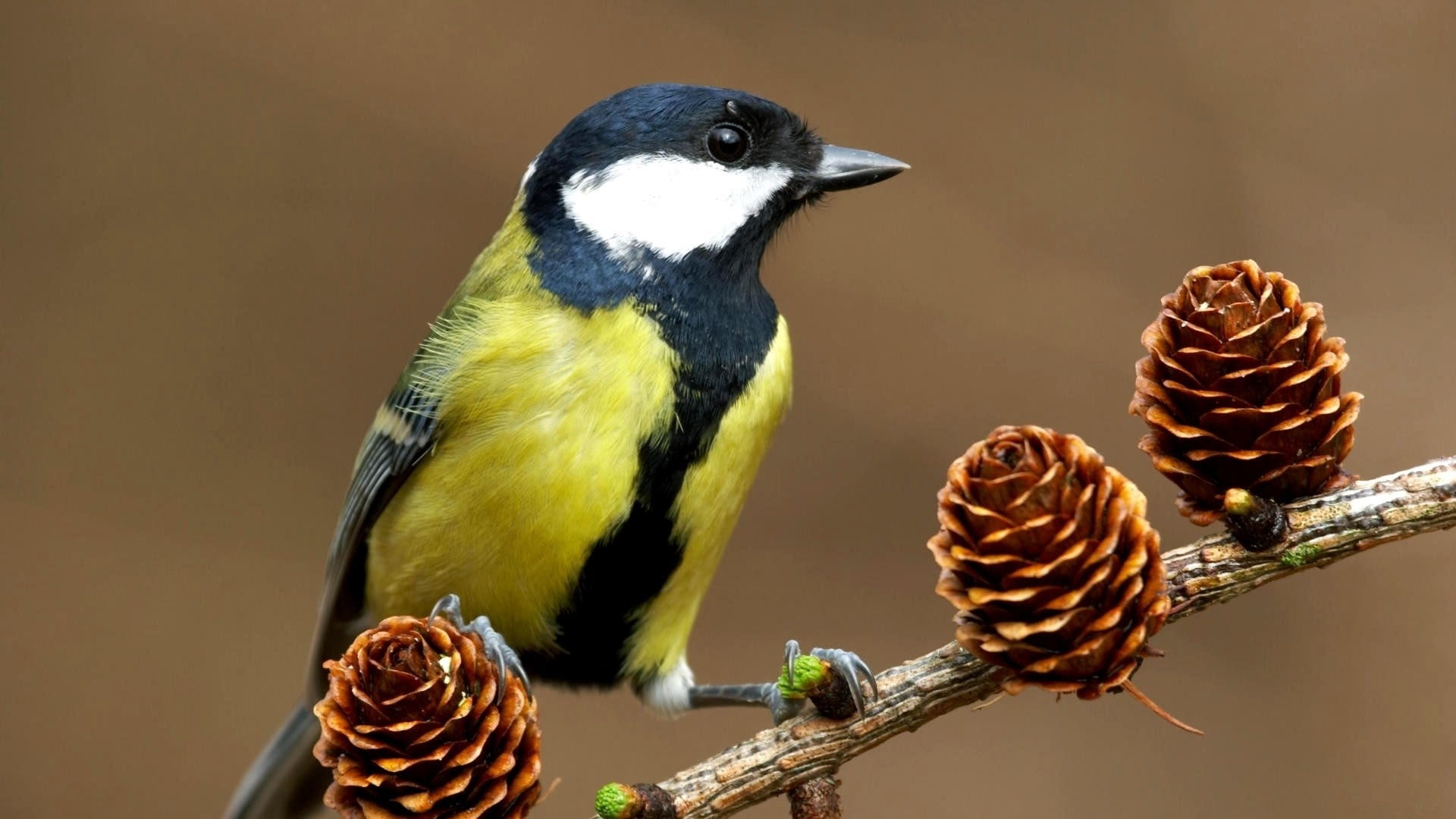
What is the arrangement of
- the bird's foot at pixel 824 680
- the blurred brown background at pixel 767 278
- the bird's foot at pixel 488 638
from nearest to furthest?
1. the bird's foot at pixel 824 680
2. the bird's foot at pixel 488 638
3. the blurred brown background at pixel 767 278

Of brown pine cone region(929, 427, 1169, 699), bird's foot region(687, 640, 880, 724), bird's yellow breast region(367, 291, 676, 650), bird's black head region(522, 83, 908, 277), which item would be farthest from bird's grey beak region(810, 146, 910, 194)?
brown pine cone region(929, 427, 1169, 699)

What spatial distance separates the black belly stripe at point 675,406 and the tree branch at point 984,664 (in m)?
0.37

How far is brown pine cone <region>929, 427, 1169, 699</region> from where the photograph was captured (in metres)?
0.86

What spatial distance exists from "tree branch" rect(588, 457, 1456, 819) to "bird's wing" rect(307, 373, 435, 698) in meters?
0.59

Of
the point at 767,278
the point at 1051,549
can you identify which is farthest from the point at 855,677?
the point at 767,278

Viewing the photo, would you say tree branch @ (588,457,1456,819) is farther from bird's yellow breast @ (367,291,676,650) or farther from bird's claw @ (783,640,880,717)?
bird's yellow breast @ (367,291,676,650)

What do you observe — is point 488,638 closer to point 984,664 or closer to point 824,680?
point 824,680

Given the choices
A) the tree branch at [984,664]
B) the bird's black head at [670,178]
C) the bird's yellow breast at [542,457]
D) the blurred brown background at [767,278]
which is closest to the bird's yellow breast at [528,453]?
the bird's yellow breast at [542,457]

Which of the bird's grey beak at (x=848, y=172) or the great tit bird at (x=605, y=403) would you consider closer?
the great tit bird at (x=605, y=403)

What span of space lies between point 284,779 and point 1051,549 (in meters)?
1.28

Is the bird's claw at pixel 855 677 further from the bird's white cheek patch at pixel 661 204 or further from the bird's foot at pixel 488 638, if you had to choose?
the bird's white cheek patch at pixel 661 204

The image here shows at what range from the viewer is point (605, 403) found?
1374 millimetres

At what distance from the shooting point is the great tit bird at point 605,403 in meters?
1.39

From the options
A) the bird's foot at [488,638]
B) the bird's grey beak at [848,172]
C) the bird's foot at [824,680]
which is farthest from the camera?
the bird's grey beak at [848,172]
